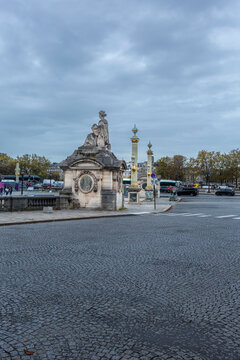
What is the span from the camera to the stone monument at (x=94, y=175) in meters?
18.8

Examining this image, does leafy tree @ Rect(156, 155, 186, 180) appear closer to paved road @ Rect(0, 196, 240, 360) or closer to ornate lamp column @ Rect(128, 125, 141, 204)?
ornate lamp column @ Rect(128, 125, 141, 204)

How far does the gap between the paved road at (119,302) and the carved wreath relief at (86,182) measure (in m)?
11.2

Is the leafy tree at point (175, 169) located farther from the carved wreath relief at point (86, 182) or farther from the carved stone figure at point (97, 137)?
the carved wreath relief at point (86, 182)

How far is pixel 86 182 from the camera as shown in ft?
62.6

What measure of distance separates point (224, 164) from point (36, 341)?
79.8 meters

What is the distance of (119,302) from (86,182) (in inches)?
601

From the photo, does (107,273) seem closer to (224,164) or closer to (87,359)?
(87,359)

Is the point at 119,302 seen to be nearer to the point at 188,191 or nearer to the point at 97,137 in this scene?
the point at 97,137

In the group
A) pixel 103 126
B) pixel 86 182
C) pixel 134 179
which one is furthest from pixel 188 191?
pixel 86 182

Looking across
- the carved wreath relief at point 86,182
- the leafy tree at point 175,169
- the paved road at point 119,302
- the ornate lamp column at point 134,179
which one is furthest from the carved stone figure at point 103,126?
the leafy tree at point 175,169

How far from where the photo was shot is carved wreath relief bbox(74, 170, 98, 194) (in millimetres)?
18922

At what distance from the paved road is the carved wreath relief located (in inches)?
441

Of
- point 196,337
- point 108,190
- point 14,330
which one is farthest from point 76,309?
point 108,190

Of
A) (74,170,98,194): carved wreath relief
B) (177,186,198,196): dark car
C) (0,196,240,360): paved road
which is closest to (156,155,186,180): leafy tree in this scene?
(177,186,198,196): dark car
